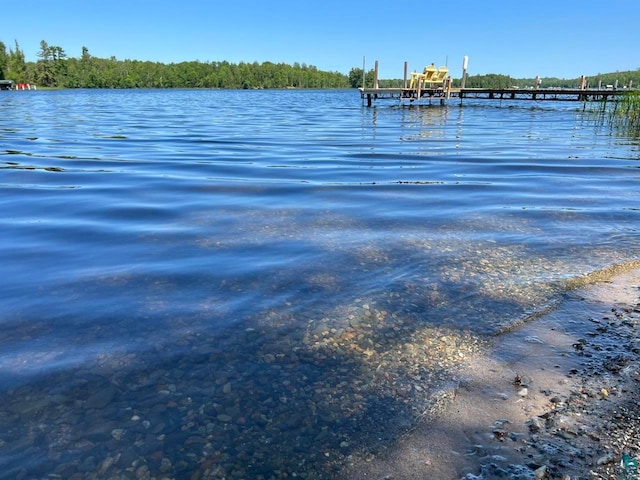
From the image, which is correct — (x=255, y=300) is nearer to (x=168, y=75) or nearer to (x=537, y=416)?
(x=537, y=416)

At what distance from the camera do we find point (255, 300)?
4070mm

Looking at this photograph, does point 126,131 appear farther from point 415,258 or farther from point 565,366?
point 565,366

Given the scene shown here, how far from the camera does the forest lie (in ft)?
440

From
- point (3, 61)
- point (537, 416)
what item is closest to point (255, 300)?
point (537, 416)

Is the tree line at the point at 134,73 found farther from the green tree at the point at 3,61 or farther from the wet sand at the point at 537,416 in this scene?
the wet sand at the point at 537,416

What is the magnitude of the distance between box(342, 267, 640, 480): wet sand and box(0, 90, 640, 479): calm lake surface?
177 mm

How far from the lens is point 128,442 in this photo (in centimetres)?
239

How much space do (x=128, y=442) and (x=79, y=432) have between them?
1.03 feet

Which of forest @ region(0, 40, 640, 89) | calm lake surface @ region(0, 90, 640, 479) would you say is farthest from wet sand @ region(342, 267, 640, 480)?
forest @ region(0, 40, 640, 89)

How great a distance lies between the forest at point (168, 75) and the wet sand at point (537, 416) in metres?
138

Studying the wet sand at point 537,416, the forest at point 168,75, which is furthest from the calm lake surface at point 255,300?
the forest at point 168,75

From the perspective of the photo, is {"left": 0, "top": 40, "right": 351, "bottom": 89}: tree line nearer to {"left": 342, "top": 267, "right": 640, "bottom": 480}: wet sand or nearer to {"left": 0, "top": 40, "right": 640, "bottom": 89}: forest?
{"left": 0, "top": 40, "right": 640, "bottom": 89}: forest

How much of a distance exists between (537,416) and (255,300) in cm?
244

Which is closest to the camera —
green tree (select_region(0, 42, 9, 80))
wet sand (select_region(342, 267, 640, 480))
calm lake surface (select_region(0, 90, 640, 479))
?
wet sand (select_region(342, 267, 640, 480))
